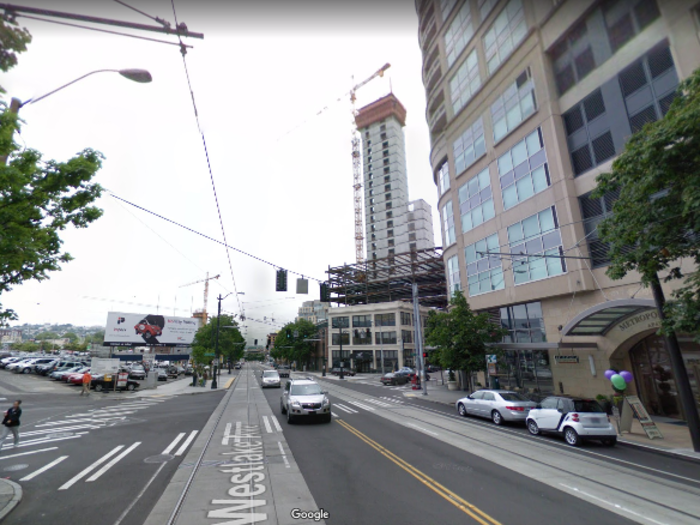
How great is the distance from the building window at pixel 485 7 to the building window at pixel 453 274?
1926cm

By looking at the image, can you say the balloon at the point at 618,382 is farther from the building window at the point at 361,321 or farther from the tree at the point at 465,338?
the building window at the point at 361,321

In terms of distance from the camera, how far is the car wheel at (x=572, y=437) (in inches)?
469

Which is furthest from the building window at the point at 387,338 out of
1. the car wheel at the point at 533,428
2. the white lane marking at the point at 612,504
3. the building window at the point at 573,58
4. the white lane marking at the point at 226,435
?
the white lane marking at the point at 612,504

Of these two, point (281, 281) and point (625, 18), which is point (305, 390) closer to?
point (281, 281)

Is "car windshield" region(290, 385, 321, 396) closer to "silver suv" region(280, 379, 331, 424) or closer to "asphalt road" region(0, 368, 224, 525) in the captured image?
"silver suv" region(280, 379, 331, 424)

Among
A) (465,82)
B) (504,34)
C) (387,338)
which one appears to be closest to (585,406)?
(504,34)

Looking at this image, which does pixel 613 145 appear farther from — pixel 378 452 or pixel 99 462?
pixel 99 462

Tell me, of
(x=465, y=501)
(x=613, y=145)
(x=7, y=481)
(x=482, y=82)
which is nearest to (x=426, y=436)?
(x=465, y=501)

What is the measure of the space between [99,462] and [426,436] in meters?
10.4

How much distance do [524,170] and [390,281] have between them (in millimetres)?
62558

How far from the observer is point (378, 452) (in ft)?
35.0

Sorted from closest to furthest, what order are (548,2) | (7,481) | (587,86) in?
(7,481) < (587,86) < (548,2)

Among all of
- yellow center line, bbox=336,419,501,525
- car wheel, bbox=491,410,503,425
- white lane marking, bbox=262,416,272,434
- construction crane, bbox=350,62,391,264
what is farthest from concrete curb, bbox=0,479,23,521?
construction crane, bbox=350,62,391,264

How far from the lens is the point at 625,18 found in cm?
1809
